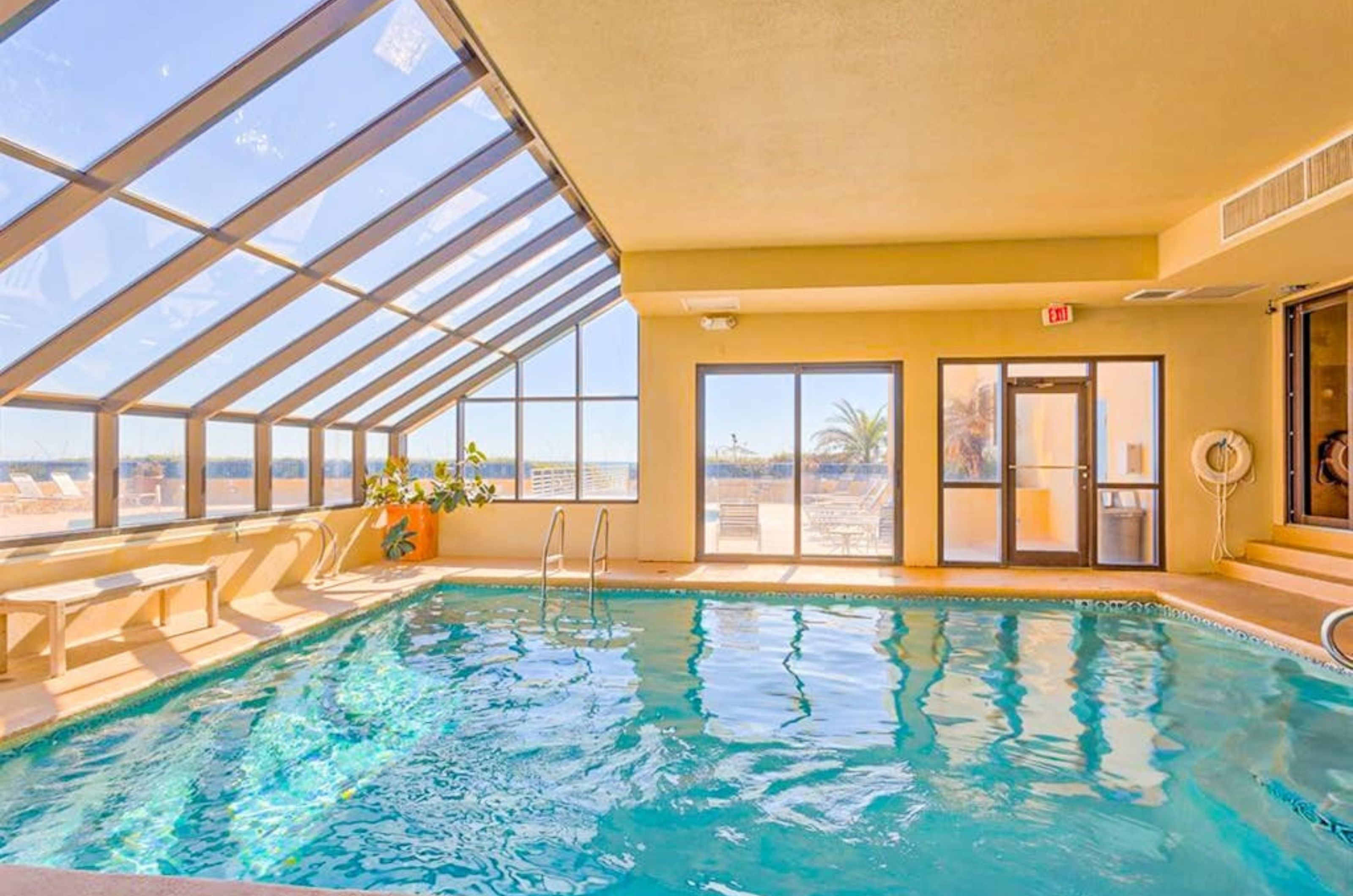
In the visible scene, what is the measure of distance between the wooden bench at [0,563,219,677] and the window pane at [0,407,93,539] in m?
0.42

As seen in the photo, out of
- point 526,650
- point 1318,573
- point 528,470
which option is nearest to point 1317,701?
point 1318,573

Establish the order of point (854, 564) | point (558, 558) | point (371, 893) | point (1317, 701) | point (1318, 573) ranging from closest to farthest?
1. point (371, 893)
2. point (1317, 701)
3. point (1318, 573)
4. point (558, 558)
5. point (854, 564)

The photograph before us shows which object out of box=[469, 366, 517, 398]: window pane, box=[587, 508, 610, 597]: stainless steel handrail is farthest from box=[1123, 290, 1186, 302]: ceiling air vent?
box=[469, 366, 517, 398]: window pane

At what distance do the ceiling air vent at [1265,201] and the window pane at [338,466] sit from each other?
8.31m

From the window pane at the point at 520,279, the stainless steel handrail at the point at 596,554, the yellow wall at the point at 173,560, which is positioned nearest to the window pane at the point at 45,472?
the yellow wall at the point at 173,560

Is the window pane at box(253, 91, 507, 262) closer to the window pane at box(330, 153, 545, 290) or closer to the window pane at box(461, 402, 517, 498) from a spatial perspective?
the window pane at box(330, 153, 545, 290)

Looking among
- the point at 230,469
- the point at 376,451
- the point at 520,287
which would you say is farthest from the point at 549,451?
the point at 230,469

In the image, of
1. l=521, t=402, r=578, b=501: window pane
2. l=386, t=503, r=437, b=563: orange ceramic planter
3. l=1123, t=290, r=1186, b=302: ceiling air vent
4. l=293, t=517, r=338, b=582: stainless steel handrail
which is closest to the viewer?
l=1123, t=290, r=1186, b=302: ceiling air vent

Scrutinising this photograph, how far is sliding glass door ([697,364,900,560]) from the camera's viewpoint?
8.13 meters

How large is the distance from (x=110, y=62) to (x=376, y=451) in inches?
243

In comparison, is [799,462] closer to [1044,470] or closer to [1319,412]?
[1044,470]

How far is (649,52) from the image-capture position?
3.59 m

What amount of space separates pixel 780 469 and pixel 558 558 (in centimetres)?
264

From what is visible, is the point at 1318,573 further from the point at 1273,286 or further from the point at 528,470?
the point at 528,470
